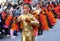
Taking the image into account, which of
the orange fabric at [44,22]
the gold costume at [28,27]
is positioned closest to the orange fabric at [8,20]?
the gold costume at [28,27]

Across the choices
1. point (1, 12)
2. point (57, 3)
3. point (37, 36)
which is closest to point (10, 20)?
point (1, 12)

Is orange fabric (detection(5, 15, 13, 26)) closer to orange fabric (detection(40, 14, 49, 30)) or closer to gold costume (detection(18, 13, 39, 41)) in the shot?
gold costume (detection(18, 13, 39, 41))

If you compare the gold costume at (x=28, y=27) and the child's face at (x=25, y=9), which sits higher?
the child's face at (x=25, y=9)

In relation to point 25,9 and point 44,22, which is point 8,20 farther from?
point 44,22

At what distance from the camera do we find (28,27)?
9.06 ft

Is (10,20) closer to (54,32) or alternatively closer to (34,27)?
(34,27)

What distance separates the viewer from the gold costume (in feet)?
9.01

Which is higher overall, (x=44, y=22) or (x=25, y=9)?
(x=25, y=9)

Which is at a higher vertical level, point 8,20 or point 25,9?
point 25,9

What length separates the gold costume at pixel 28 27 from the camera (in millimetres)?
2746

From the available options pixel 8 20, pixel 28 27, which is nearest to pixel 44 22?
pixel 28 27

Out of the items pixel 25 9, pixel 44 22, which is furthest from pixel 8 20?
pixel 44 22

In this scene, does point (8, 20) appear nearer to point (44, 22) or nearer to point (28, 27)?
point (28, 27)

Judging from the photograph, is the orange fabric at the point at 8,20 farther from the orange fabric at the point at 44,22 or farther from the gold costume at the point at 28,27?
the orange fabric at the point at 44,22
